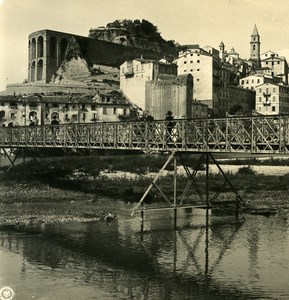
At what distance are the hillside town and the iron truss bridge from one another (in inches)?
1313

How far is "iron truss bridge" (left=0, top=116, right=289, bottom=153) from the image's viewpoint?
2633 cm

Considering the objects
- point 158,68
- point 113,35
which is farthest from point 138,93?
point 113,35

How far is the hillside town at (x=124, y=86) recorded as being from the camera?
8681 cm

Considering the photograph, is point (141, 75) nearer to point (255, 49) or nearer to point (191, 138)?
point (255, 49)

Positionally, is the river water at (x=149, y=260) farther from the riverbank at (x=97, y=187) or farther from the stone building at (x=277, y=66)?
the stone building at (x=277, y=66)

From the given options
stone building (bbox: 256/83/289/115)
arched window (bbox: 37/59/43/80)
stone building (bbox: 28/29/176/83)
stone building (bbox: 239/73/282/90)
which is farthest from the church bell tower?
arched window (bbox: 37/59/43/80)

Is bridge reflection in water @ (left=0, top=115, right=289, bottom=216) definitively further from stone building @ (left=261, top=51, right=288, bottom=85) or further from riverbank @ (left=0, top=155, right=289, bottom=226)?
stone building @ (left=261, top=51, right=288, bottom=85)

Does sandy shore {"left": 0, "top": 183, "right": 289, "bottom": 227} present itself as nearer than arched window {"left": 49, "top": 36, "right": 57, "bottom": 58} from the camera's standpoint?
Yes

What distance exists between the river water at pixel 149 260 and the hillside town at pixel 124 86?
58.2 metres

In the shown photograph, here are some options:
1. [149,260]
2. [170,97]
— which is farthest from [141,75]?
[149,260]

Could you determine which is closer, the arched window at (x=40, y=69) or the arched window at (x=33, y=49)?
the arched window at (x=40, y=69)

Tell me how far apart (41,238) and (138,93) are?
74.7 metres

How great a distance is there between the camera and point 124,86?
102 metres

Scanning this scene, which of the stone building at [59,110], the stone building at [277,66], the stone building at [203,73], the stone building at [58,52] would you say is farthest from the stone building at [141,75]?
the stone building at [277,66]
